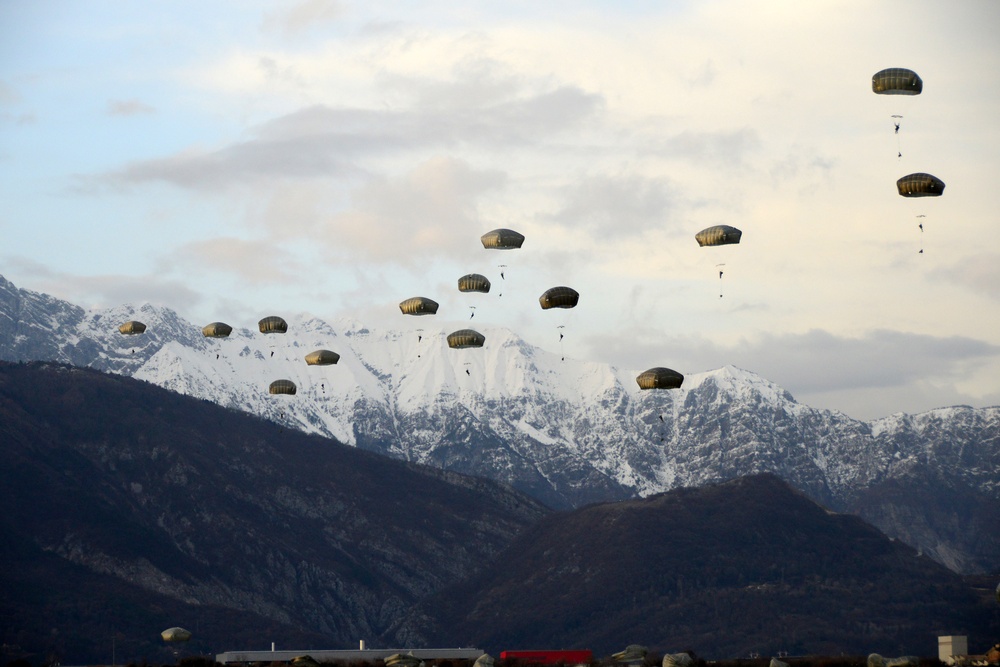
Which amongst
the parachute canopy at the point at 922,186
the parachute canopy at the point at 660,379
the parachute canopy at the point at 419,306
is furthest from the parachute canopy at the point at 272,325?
the parachute canopy at the point at 922,186

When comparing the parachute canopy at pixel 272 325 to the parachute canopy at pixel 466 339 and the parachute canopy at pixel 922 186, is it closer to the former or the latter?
the parachute canopy at pixel 466 339

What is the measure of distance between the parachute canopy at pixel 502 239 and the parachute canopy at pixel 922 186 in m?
45.4

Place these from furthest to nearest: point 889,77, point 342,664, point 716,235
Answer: point 342,664, point 716,235, point 889,77

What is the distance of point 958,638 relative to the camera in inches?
7092

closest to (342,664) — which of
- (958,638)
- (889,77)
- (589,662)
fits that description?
(589,662)

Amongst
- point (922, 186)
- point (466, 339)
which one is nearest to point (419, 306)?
point (466, 339)

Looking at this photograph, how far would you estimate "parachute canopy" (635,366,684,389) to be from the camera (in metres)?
167

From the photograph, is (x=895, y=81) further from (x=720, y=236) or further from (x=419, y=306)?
(x=419, y=306)

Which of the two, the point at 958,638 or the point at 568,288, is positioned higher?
the point at 568,288

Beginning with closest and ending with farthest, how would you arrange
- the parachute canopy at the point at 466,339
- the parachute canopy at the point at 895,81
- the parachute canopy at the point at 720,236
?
the parachute canopy at the point at 895,81, the parachute canopy at the point at 720,236, the parachute canopy at the point at 466,339

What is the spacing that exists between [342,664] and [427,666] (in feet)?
36.4

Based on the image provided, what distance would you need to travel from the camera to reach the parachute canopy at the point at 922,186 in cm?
14988

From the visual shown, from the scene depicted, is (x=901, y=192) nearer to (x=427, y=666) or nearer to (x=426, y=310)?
(x=426, y=310)

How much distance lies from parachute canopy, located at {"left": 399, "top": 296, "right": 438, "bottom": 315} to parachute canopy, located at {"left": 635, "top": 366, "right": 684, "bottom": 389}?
2843 cm
